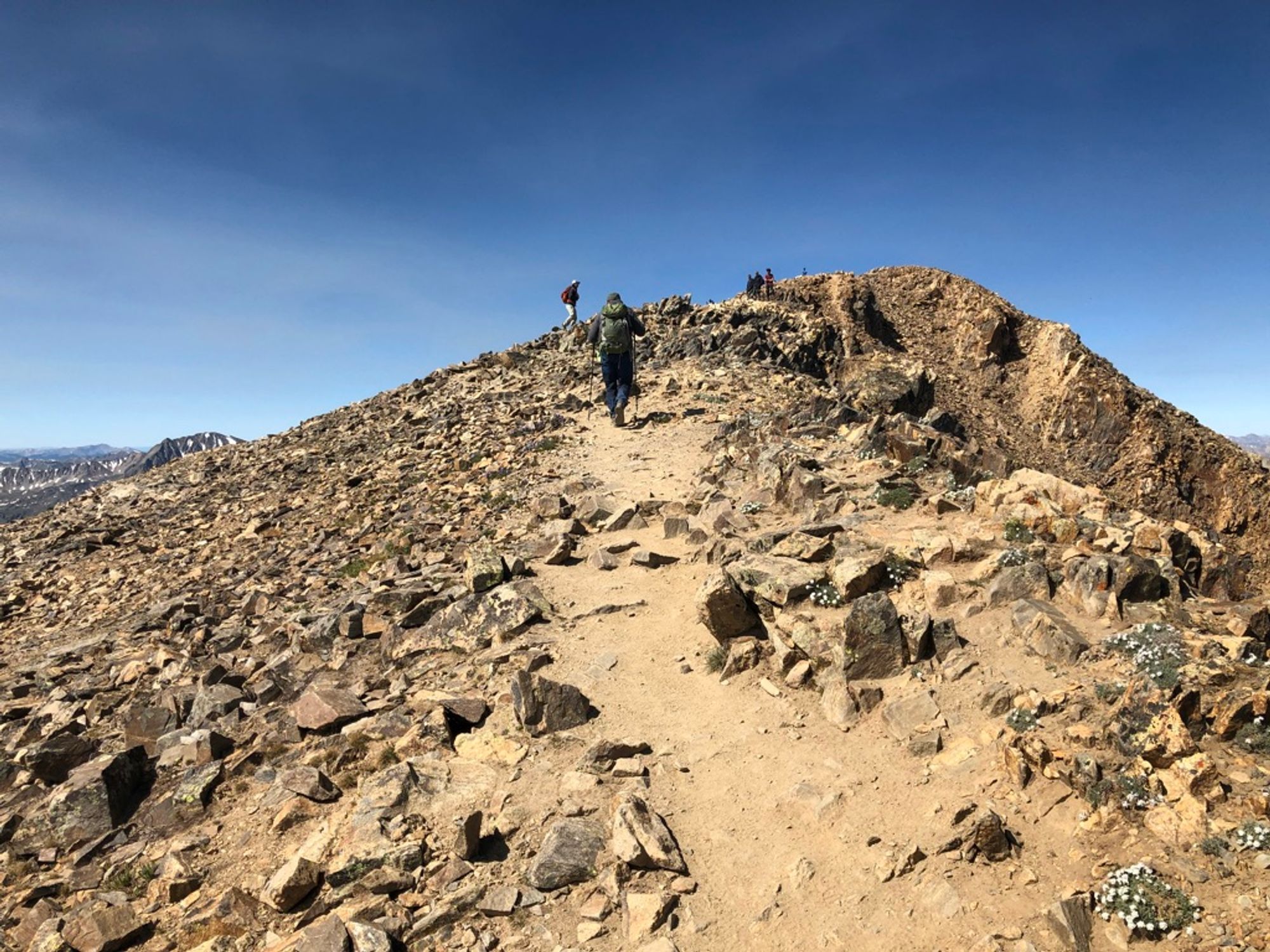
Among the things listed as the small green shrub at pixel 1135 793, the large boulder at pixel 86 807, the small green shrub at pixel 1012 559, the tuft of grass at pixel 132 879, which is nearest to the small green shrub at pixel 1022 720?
the small green shrub at pixel 1135 793

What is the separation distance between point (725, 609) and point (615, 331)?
12.9 m

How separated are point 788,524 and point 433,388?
24.4 meters

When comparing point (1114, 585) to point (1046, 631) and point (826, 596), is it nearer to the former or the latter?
point (1046, 631)

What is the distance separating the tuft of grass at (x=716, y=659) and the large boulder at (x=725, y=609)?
241 mm

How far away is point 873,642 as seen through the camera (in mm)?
8273

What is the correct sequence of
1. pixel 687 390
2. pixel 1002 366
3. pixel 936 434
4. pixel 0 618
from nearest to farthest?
pixel 936 434 < pixel 0 618 < pixel 687 390 < pixel 1002 366

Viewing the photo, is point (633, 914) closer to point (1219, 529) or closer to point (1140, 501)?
point (1140, 501)

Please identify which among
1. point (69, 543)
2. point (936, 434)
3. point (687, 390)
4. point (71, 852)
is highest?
point (687, 390)

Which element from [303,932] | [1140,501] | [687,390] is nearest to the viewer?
[303,932]

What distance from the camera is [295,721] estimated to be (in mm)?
8828

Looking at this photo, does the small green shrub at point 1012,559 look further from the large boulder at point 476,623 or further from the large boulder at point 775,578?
the large boulder at point 476,623

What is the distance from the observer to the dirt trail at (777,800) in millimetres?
5379

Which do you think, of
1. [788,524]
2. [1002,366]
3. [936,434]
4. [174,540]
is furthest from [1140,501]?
[174,540]

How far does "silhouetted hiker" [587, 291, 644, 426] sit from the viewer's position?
20.6 m
